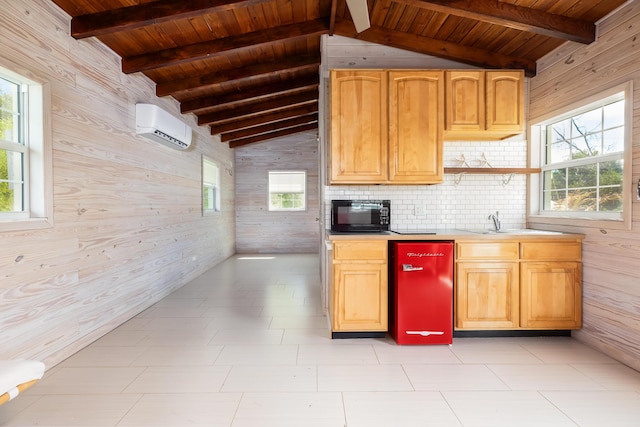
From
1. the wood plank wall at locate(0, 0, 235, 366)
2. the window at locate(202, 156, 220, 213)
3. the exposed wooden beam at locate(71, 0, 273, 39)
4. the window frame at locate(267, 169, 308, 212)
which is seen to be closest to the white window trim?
the exposed wooden beam at locate(71, 0, 273, 39)

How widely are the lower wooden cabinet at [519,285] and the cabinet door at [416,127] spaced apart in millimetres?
774

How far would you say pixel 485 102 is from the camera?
3.01 meters

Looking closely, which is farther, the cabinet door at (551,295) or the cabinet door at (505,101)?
the cabinet door at (505,101)

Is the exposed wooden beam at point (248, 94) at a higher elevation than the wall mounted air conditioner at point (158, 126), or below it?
higher

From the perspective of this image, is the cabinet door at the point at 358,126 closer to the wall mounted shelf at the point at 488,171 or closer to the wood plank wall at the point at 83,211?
the wall mounted shelf at the point at 488,171

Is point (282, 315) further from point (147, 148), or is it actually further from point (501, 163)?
point (501, 163)

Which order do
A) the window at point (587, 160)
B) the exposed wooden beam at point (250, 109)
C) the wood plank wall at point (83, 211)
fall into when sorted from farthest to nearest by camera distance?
the exposed wooden beam at point (250, 109) → the window at point (587, 160) → the wood plank wall at point (83, 211)

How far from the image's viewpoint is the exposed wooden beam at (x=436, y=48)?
321 centimetres

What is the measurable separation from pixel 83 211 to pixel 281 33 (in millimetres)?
2434

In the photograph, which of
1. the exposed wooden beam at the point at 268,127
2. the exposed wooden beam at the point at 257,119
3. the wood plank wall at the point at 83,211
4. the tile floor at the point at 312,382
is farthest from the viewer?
the exposed wooden beam at the point at 268,127

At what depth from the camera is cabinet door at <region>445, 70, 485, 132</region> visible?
299 cm

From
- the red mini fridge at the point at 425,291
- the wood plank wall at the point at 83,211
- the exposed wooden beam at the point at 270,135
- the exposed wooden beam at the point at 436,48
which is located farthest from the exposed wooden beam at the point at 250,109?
the red mini fridge at the point at 425,291

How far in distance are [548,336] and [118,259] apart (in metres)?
3.95

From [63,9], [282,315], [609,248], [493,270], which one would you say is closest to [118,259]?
[282,315]
